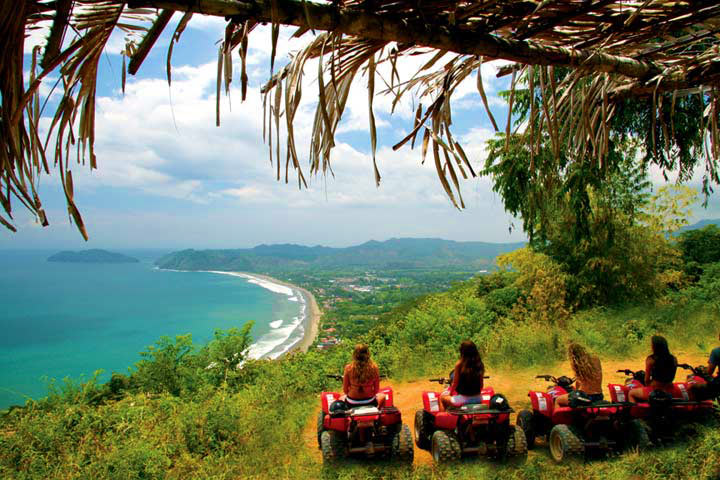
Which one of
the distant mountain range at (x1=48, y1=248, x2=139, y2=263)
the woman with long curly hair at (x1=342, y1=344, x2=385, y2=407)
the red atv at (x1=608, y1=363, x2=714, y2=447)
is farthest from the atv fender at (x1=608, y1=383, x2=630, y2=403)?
the distant mountain range at (x1=48, y1=248, x2=139, y2=263)

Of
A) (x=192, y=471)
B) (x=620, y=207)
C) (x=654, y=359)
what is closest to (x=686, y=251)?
(x=620, y=207)

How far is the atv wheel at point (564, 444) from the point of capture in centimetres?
370

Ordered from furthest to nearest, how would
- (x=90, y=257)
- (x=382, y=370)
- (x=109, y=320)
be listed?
(x=90, y=257) < (x=109, y=320) < (x=382, y=370)

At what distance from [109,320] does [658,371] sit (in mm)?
56689

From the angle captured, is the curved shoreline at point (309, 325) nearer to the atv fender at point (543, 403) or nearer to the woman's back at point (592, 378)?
the atv fender at point (543, 403)

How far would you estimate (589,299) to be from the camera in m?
11.7

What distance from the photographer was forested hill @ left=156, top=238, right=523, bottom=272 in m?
124

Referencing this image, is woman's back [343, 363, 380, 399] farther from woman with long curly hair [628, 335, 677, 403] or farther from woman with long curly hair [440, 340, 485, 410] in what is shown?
woman with long curly hair [628, 335, 677, 403]

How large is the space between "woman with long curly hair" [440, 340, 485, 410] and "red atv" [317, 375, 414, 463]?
1.90 feet

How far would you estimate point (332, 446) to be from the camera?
4086 millimetres

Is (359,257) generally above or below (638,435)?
below

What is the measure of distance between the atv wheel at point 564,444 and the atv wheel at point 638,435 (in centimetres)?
52

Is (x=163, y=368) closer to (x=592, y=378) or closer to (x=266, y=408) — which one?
(x=266, y=408)

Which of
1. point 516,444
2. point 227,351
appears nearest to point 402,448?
point 516,444
